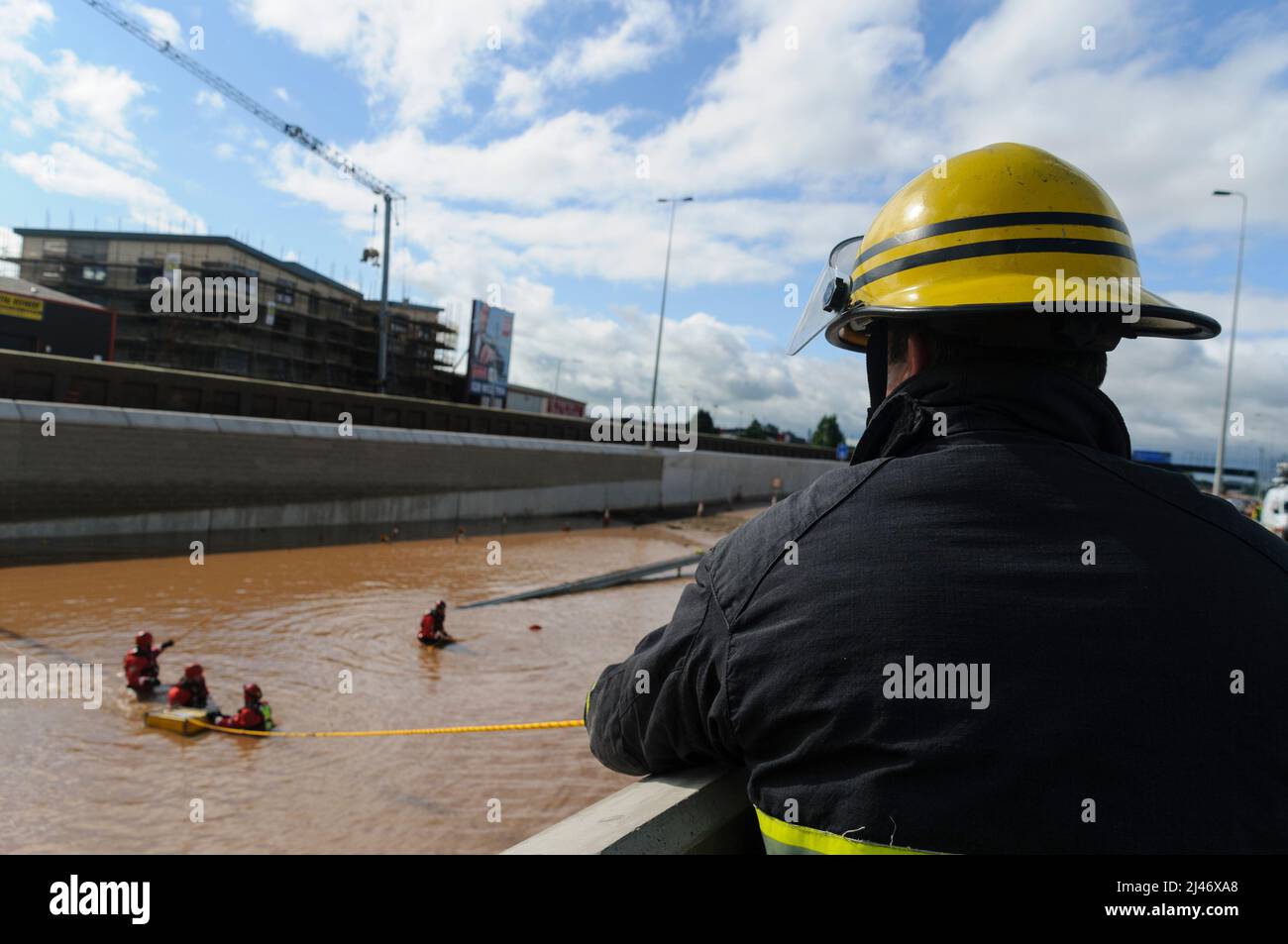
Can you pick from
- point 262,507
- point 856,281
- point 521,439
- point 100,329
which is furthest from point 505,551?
point 100,329

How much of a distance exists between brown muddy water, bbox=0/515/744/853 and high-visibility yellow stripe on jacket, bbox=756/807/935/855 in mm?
5492

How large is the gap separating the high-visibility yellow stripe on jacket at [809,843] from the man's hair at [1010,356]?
98 cm

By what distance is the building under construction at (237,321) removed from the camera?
191 ft

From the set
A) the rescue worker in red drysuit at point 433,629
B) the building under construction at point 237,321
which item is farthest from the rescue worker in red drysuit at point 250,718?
the building under construction at point 237,321

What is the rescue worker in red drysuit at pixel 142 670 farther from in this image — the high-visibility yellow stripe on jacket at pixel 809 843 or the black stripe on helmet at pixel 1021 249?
the black stripe on helmet at pixel 1021 249

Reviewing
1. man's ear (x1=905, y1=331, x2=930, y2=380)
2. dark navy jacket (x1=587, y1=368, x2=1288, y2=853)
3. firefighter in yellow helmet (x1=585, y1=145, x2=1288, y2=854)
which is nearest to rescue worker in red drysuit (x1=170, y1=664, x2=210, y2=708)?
firefighter in yellow helmet (x1=585, y1=145, x2=1288, y2=854)

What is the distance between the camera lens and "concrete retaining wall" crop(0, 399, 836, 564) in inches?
732

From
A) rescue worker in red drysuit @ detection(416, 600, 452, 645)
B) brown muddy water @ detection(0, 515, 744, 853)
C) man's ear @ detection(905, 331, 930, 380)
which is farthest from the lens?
rescue worker in red drysuit @ detection(416, 600, 452, 645)

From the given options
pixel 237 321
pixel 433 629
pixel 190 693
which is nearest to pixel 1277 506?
pixel 433 629

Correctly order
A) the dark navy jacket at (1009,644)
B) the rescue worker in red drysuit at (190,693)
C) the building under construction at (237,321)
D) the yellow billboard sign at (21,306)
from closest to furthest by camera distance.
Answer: the dark navy jacket at (1009,644) → the rescue worker in red drysuit at (190,693) → the yellow billboard sign at (21,306) → the building under construction at (237,321)

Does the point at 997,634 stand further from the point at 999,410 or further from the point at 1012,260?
the point at 1012,260

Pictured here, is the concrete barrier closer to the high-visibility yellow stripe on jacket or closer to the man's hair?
the high-visibility yellow stripe on jacket
